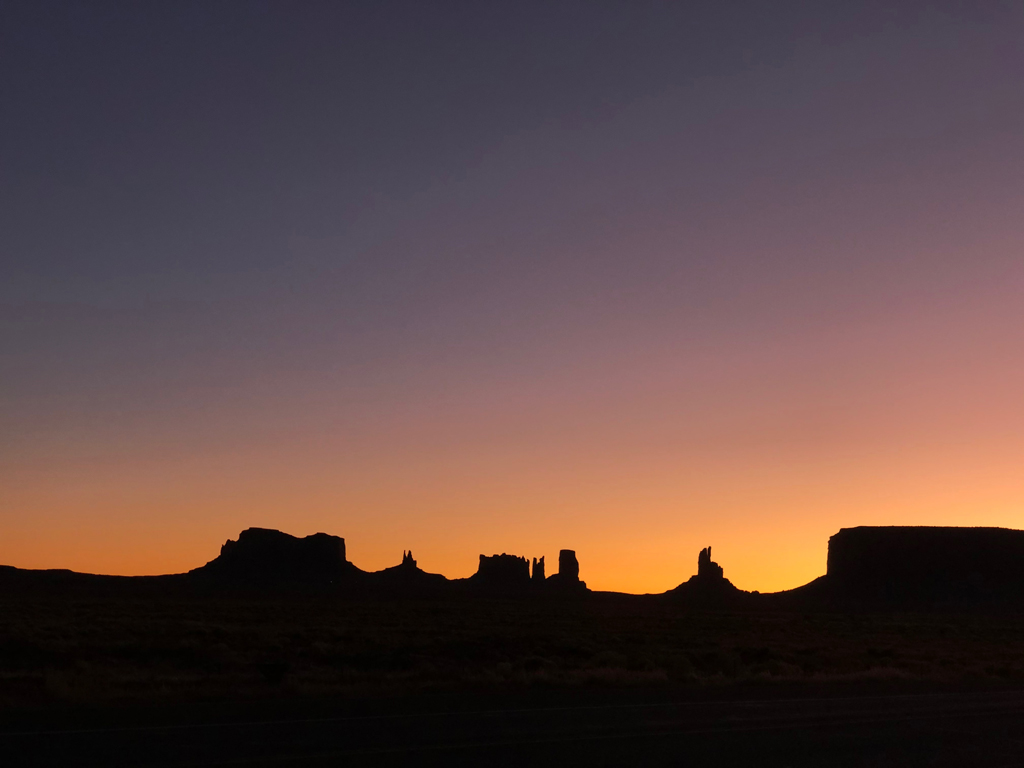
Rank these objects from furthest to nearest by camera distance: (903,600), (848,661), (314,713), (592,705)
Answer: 1. (903,600)
2. (848,661)
3. (592,705)
4. (314,713)

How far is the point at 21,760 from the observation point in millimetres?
11953

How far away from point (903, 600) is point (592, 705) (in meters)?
106

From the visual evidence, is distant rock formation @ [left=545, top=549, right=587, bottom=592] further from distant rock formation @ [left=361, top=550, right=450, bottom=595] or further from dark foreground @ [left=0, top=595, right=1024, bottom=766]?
dark foreground @ [left=0, top=595, right=1024, bottom=766]

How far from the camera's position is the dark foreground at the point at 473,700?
13.5m

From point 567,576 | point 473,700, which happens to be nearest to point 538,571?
point 567,576

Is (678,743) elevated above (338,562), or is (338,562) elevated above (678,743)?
(338,562)

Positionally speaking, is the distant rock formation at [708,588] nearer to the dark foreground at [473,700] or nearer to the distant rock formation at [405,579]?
the distant rock formation at [405,579]

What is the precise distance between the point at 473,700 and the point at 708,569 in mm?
116403

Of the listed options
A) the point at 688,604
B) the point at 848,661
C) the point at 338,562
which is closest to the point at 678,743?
the point at 848,661

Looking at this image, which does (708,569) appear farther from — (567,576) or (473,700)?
(473,700)

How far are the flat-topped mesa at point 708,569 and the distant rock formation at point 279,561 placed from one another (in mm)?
46736

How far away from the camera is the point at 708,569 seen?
433 ft

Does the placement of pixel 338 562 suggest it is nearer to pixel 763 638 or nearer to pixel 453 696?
pixel 763 638

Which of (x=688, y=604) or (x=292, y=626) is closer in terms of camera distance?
(x=292, y=626)
